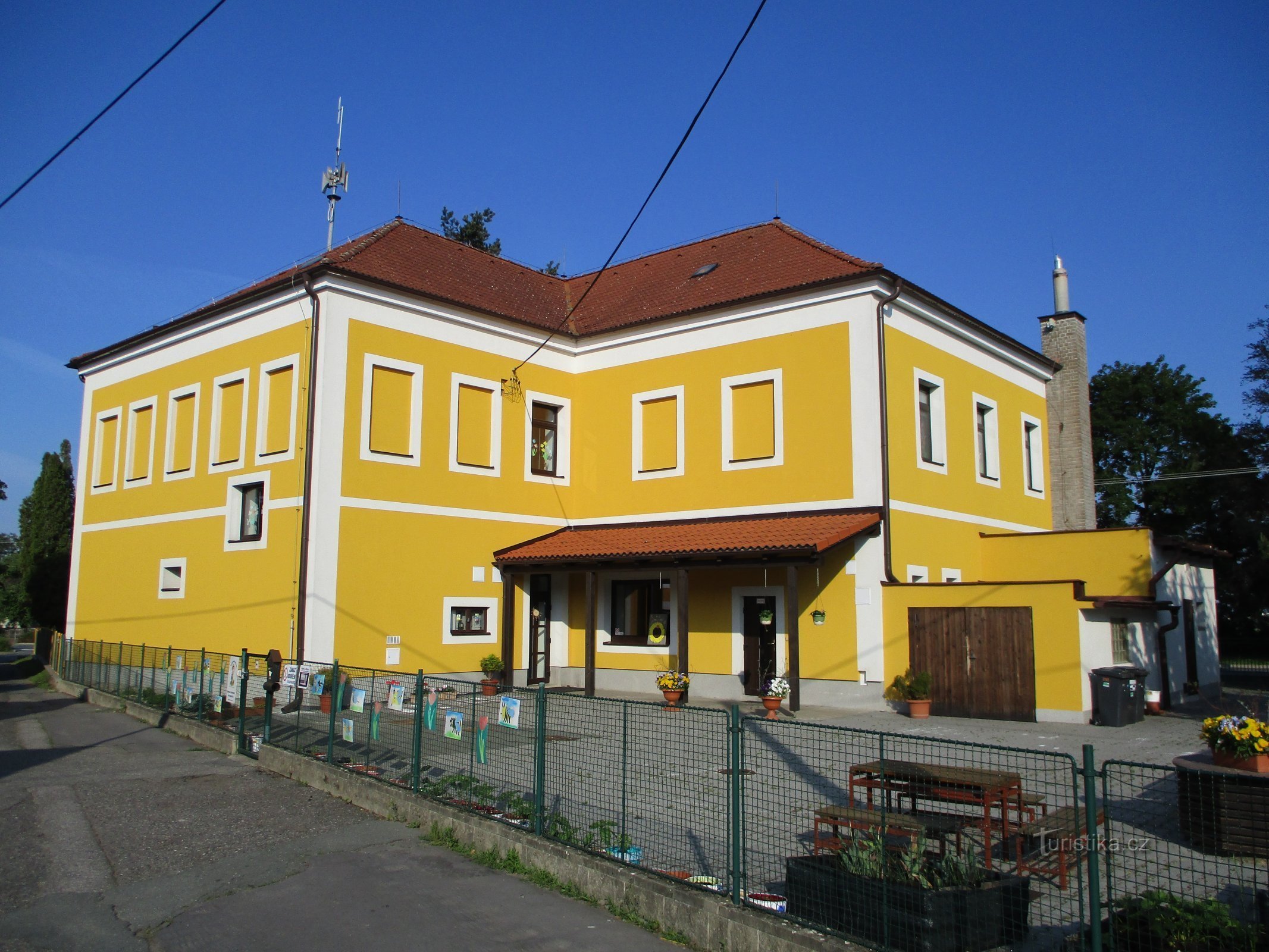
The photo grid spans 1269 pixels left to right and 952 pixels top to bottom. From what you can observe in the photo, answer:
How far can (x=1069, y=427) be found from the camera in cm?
2561

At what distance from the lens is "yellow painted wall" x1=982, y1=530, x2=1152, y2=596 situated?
62.8ft

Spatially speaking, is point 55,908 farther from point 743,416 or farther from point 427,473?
point 743,416

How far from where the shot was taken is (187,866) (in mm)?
7887

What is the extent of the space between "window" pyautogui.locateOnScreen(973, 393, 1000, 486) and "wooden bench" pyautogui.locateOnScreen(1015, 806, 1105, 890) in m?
16.6

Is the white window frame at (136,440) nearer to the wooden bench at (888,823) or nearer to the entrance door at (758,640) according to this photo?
the entrance door at (758,640)

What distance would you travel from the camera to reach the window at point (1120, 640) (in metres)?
16.9

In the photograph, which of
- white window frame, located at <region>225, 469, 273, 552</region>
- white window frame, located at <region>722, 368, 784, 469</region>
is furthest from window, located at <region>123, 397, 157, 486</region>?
white window frame, located at <region>722, 368, 784, 469</region>

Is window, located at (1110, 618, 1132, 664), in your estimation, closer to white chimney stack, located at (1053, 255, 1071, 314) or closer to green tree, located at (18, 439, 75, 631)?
white chimney stack, located at (1053, 255, 1071, 314)

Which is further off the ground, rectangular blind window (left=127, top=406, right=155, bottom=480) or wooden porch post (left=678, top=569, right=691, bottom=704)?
rectangular blind window (left=127, top=406, right=155, bottom=480)

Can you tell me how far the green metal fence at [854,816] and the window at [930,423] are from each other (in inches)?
422

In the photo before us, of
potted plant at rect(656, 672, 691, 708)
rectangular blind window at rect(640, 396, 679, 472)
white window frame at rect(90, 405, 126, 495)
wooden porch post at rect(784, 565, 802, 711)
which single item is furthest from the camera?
white window frame at rect(90, 405, 126, 495)

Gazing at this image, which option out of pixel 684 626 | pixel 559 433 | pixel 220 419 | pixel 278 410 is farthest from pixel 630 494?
pixel 220 419

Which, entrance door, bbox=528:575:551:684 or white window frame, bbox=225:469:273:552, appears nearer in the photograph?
white window frame, bbox=225:469:273:552

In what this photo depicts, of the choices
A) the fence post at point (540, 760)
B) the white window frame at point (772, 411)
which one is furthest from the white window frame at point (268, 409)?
the fence post at point (540, 760)
